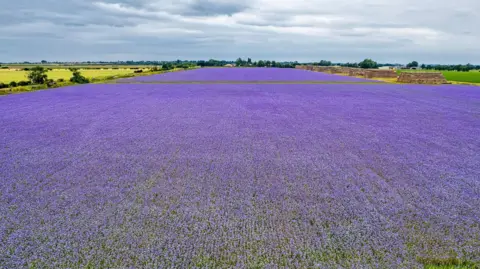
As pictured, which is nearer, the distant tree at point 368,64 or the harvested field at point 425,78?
the harvested field at point 425,78

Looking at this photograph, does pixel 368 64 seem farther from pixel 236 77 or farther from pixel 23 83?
pixel 23 83

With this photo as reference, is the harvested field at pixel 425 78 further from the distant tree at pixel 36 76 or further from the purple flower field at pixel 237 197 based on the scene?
the distant tree at pixel 36 76

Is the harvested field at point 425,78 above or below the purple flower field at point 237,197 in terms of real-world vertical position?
above

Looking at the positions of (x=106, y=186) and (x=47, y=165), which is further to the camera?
(x=47, y=165)

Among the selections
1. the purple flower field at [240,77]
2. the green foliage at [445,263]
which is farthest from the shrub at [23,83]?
the green foliage at [445,263]

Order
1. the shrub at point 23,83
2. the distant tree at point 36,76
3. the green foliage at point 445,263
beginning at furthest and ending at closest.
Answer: the distant tree at point 36,76 < the shrub at point 23,83 < the green foliage at point 445,263

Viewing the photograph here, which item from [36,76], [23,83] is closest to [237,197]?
[23,83]

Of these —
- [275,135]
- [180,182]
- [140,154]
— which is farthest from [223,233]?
[275,135]

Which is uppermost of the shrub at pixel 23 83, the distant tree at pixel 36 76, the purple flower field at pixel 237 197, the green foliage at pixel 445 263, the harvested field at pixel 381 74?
the harvested field at pixel 381 74

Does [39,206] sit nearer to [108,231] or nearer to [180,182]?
[108,231]

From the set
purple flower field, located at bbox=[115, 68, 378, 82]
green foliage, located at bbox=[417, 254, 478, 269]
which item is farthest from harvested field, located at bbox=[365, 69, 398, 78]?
green foliage, located at bbox=[417, 254, 478, 269]
